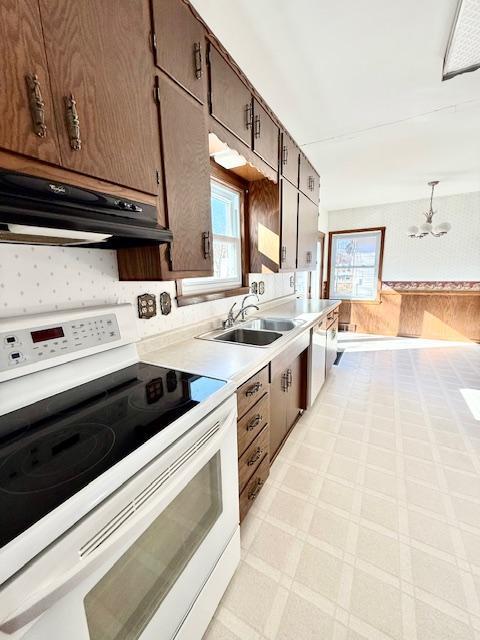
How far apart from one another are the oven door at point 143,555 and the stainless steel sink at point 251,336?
2.95 ft

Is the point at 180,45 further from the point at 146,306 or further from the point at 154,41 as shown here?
the point at 146,306

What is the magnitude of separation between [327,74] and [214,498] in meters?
2.33

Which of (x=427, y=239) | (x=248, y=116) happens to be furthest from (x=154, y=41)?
(x=427, y=239)

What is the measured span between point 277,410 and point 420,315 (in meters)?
4.40

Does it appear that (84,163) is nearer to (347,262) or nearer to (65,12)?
(65,12)

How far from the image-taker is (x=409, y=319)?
5.00m

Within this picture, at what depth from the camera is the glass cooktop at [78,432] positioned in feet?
1.70

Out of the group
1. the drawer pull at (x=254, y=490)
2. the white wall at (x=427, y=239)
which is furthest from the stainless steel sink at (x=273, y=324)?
the white wall at (x=427, y=239)

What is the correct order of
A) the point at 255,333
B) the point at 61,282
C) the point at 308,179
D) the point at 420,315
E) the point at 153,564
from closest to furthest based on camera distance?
the point at 153,564 < the point at 61,282 < the point at 255,333 < the point at 308,179 < the point at 420,315

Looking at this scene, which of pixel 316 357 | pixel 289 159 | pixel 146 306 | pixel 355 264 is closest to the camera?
pixel 146 306

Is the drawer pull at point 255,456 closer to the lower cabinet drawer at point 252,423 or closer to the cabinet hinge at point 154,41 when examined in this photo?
the lower cabinet drawer at point 252,423

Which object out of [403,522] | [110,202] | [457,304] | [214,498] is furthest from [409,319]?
[110,202]

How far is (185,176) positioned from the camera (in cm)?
121

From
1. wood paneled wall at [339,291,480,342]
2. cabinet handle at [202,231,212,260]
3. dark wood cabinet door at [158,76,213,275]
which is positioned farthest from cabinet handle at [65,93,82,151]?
wood paneled wall at [339,291,480,342]
